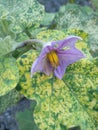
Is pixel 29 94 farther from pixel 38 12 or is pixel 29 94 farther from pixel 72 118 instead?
pixel 38 12

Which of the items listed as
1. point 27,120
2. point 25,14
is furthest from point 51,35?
point 27,120

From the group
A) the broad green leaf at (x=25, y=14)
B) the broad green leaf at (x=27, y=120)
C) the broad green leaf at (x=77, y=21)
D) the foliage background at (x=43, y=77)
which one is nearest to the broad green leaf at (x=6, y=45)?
the foliage background at (x=43, y=77)

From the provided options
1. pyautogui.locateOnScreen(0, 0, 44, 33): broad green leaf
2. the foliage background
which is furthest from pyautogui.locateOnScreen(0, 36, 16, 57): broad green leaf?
pyautogui.locateOnScreen(0, 0, 44, 33): broad green leaf

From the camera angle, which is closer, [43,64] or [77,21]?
[43,64]

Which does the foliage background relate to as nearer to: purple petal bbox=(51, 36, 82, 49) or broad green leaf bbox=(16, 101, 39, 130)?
purple petal bbox=(51, 36, 82, 49)

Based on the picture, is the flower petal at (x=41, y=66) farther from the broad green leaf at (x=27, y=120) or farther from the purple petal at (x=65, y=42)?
the broad green leaf at (x=27, y=120)

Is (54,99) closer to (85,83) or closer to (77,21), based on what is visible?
(85,83)
